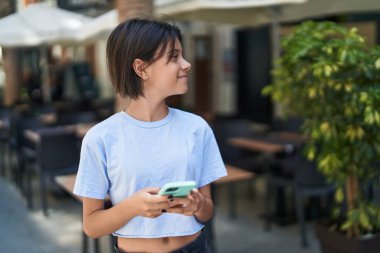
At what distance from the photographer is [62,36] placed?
25.3ft

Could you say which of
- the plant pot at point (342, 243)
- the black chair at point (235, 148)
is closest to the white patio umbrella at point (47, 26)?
the black chair at point (235, 148)

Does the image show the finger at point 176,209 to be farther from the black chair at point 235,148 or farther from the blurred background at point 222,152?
the black chair at point 235,148

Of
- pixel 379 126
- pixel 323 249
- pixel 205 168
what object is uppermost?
pixel 205 168

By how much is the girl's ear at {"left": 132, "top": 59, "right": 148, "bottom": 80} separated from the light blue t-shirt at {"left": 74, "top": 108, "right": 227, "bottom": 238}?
140 millimetres

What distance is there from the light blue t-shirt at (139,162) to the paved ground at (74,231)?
320 cm

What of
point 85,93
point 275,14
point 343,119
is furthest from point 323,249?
point 85,93

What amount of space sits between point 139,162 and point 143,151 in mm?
36

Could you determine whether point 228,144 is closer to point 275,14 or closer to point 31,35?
point 275,14

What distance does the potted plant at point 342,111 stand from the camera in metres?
3.16

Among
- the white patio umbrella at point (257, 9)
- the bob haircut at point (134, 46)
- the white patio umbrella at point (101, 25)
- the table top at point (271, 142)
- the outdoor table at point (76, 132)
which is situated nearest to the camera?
the bob haircut at point (134, 46)

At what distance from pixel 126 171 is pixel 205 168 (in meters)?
0.31

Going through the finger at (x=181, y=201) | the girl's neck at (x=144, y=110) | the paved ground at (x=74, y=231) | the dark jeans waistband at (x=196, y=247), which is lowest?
the paved ground at (x=74, y=231)

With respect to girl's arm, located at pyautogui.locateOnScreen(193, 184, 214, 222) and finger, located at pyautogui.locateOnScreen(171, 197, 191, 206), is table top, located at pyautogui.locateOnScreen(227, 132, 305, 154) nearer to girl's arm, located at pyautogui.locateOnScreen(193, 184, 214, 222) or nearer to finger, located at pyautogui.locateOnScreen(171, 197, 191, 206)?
girl's arm, located at pyautogui.locateOnScreen(193, 184, 214, 222)

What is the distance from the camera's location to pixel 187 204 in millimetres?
1500
